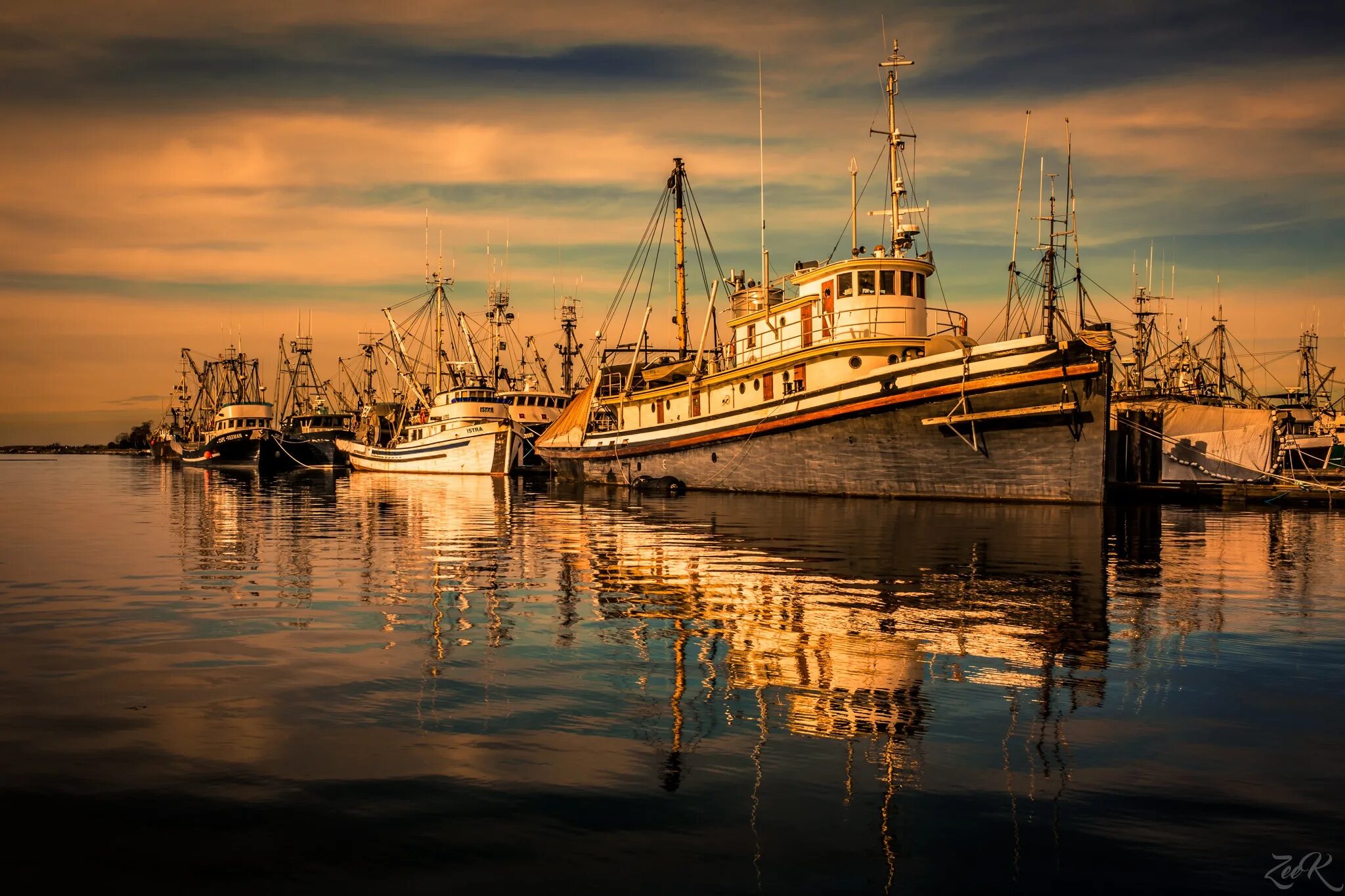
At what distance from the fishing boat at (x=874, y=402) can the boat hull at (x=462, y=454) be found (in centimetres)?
2670

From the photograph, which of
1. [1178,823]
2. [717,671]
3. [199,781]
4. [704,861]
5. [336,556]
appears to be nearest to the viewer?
[704,861]

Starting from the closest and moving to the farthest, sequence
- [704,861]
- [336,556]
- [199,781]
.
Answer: [704,861] < [199,781] < [336,556]

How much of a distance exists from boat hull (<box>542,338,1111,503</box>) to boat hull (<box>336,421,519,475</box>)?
128ft

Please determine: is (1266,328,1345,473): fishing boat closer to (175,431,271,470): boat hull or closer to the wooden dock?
the wooden dock

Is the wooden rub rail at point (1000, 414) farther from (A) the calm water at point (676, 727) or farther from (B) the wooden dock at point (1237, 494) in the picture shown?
(A) the calm water at point (676, 727)

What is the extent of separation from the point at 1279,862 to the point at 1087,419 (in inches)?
1230

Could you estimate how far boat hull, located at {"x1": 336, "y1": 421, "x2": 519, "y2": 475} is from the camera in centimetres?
8044

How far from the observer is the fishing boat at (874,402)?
114 feet

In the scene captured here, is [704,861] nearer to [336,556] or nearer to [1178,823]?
[1178,823]

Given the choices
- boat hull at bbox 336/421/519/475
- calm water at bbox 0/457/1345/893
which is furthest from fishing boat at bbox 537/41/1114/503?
boat hull at bbox 336/421/519/475

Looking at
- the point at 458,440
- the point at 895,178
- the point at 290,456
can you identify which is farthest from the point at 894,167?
the point at 290,456

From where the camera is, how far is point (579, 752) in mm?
7297

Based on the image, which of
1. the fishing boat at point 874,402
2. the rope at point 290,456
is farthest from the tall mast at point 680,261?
the rope at point 290,456

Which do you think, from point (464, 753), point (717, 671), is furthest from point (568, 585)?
point (464, 753)
